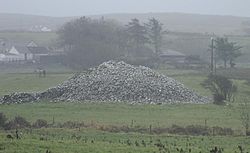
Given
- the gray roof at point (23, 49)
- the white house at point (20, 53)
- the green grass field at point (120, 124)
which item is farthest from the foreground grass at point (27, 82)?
the gray roof at point (23, 49)

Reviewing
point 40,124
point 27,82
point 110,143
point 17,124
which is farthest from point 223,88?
point 110,143

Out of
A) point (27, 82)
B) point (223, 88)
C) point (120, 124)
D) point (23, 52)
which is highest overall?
point (23, 52)

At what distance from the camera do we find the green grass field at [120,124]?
75.9ft

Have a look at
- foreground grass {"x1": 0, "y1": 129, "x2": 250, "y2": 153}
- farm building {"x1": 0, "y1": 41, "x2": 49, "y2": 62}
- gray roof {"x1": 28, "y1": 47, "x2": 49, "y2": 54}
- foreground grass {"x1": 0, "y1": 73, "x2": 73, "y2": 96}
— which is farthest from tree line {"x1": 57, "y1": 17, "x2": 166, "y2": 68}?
foreground grass {"x1": 0, "y1": 129, "x2": 250, "y2": 153}

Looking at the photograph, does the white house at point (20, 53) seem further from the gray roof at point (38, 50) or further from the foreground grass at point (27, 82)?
the foreground grass at point (27, 82)

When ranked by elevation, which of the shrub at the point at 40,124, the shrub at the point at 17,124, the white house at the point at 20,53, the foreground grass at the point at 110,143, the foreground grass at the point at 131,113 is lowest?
the foreground grass at the point at 131,113

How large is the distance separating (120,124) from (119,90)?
16411 millimetres

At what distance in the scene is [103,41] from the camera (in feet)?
358

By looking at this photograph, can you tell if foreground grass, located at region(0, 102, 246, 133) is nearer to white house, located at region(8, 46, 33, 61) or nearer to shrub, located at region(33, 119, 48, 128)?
shrub, located at region(33, 119, 48, 128)

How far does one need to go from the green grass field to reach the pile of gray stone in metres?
2.99

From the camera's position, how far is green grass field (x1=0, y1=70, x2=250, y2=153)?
2313cm

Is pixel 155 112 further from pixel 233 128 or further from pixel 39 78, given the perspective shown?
pixel 39 78

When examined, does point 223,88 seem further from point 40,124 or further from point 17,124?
point 17,124

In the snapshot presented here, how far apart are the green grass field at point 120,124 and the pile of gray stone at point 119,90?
299 centimetres
